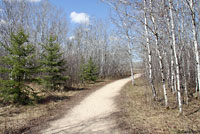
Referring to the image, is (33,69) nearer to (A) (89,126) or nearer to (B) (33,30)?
(A) (89,126)

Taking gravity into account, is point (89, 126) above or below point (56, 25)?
below

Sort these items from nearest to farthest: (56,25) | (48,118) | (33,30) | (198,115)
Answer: (198,115) → (48,118) → (33,30) → (56,25)

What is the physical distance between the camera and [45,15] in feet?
66.7

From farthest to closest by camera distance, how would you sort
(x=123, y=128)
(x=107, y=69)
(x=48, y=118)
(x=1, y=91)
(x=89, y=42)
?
(x=107, y=69) < (x=89, y=42) < (x=1, y=91) < (x=48, y=118) < (x=123, y=128)

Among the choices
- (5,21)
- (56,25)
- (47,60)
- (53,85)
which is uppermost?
(56,25)

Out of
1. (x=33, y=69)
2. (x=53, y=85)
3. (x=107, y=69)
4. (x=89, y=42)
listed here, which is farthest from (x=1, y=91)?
(x=107, y=69)

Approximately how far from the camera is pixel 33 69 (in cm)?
850

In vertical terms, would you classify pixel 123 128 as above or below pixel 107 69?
below

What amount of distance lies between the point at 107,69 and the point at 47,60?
2151 cm

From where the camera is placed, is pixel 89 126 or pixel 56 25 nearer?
pixel 89 126

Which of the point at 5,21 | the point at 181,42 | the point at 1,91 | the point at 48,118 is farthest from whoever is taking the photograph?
the point at 5,21

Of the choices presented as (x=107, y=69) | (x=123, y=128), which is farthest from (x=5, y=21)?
(x=107, y=69)

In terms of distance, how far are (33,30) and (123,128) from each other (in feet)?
64.3

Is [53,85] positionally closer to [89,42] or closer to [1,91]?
[1,91]
